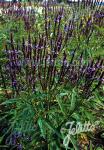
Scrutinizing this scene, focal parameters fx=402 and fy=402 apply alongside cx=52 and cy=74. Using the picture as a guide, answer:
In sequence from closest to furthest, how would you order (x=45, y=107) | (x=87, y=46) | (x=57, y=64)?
(x=45, y=107) < (x=57, y=64) < (x=87, y=46)

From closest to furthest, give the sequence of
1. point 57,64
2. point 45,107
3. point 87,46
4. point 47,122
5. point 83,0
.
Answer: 1. point 47,122
2. point 45,107
3. point 57,64
4. point 87,46
5. point 83,0

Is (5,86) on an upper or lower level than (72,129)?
upper

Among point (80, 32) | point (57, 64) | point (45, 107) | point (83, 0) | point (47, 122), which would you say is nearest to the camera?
point (47, 122)

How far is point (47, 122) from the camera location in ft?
12.9

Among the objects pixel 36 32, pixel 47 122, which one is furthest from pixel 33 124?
pixel 36 32

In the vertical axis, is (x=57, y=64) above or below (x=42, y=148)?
above

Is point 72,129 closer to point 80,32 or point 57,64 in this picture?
point 57,64

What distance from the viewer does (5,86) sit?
14.7 feet

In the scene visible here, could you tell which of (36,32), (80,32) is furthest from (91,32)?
(36,32)

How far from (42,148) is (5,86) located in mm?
832

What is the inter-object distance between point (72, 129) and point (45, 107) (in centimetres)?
43

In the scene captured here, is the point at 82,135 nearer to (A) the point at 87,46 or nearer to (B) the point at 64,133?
(B) the point at 64,133

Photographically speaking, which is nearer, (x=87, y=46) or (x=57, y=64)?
(x=57, y=64)

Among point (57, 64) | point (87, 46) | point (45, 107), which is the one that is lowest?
point (45, 107)
